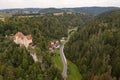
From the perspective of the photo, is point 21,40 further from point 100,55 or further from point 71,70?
point 100,55

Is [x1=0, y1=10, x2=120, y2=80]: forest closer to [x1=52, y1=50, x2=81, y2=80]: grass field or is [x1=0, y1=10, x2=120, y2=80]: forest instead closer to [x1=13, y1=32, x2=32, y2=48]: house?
[x1=52, y1=50, x2=81, y2=80]: grass field

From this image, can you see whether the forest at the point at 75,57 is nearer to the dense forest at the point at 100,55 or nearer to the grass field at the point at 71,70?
the dense forest at the point at 100,55

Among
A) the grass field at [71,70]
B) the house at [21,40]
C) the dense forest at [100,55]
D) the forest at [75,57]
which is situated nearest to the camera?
the forest at [75,57]

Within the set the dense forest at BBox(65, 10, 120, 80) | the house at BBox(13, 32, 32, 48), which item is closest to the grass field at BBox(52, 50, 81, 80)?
the dense forest at BBox(65, 10, 120, 80)

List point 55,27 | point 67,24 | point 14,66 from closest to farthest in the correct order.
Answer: point 14,66 → point 55,27 → point 67,24

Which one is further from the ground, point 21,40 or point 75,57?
point 21,40

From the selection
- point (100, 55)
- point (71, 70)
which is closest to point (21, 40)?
point (71, 70)

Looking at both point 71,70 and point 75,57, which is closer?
point 71,70

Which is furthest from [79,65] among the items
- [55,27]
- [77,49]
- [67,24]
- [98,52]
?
[67,24]

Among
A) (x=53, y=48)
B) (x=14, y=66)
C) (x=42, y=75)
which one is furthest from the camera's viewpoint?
(x=53, y=48)

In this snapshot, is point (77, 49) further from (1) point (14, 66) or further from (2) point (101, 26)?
(1) point (14, 66)

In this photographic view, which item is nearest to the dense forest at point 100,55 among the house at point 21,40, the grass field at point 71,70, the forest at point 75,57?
the forest at point 75,57
